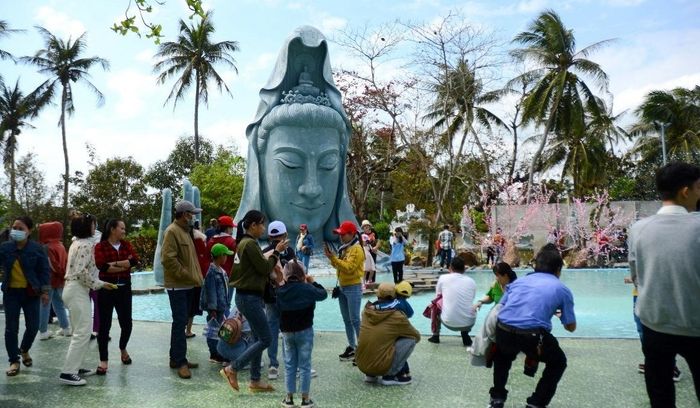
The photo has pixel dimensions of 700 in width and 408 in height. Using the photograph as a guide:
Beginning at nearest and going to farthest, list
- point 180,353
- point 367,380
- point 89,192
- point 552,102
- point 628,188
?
point 367,380
point 180,353
point 552,102
point 89,192
point 628,188

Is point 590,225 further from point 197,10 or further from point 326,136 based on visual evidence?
point 197,10

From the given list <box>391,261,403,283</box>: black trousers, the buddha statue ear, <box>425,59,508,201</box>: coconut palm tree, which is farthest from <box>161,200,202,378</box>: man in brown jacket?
<box>425,59,508,201</box>: coconut palm tree

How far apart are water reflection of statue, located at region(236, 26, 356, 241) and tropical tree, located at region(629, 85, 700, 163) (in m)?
23.3

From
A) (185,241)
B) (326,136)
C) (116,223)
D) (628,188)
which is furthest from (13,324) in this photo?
(628,188)

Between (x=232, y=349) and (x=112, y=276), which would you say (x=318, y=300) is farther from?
(x=112, y=276)

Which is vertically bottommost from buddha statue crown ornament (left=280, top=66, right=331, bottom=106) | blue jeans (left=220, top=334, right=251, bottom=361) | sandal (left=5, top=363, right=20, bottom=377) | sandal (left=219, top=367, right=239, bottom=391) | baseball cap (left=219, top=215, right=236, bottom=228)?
sandal (left=5, top=363, right=20, bottom=377)

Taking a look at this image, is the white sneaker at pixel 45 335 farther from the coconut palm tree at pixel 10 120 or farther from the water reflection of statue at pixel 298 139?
the coconut palm tree at pixel 10 120

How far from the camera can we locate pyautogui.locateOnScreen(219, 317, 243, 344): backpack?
486cm

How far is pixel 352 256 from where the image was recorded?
543cm

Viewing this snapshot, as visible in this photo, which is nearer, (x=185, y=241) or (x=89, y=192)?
(x=185, y=241)

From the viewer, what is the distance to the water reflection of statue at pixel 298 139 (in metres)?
12.2

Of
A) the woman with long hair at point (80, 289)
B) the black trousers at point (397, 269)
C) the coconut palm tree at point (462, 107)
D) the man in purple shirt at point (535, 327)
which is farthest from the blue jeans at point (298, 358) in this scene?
the coconut palm tree at point (462, 107)

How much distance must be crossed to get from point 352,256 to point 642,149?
112 ft

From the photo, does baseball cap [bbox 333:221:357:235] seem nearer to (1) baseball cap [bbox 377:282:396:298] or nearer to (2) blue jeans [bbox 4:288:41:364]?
(1) baseball cap [bbox 377:282:396:298]
